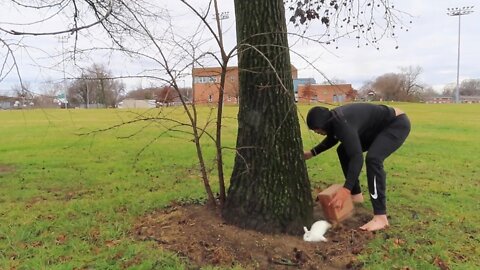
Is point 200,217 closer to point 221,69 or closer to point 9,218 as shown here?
point 221,69

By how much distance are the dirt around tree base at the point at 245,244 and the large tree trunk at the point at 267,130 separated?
0.69 feet

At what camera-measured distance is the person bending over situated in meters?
3.99

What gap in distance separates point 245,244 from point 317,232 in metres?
0.71

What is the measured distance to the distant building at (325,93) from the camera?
3.49m

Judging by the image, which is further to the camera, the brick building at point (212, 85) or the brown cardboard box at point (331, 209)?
the brown cardboard box at point (331, 209)

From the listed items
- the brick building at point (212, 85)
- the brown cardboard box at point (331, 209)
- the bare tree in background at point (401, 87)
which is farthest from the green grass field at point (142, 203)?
the bare tree in background at point (401, 87)

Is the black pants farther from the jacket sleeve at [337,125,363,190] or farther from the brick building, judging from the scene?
the brick building

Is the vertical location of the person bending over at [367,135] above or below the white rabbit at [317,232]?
above

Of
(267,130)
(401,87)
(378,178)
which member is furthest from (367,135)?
(401,87)

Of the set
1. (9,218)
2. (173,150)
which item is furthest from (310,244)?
(173,150)

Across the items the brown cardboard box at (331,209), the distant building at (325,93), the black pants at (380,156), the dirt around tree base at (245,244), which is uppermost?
the distant building at (325,93)

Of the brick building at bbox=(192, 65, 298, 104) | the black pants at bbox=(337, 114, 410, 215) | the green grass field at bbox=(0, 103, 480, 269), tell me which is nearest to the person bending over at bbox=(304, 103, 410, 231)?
the black pants at bbox=(337, 114, 410, 215)

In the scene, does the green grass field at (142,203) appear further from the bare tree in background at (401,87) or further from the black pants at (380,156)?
the bare tree in background at (401,87)

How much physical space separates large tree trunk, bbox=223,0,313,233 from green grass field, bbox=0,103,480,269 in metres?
0.34
